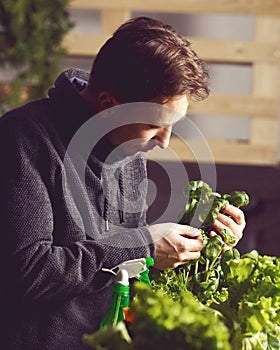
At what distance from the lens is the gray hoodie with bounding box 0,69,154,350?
5.13ft

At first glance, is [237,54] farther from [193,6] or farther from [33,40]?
[33,40]

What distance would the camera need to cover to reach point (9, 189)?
1.57 meters

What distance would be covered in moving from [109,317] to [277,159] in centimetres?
378

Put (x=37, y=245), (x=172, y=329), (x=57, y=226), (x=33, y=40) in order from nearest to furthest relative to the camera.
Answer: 1. (x=172, y=329)
2. (x=37, y=245)
3. (x=57, y=226)
4. (x=33, y=40)

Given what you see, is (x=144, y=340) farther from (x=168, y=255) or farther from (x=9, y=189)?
(x=9, y=189)

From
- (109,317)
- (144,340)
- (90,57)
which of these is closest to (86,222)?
(109,317)

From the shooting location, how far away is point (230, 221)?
5.37 ft

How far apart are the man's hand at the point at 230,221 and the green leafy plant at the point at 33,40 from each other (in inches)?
119

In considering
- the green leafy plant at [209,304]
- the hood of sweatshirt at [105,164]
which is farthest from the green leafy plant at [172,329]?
the hood of sweatshirt at [105,164]

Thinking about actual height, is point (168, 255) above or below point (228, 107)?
above

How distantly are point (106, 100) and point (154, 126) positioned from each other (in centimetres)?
11

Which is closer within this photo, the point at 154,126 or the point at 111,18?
the point at 154,126

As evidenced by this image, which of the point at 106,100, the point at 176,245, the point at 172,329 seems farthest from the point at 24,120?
the point at 172,329

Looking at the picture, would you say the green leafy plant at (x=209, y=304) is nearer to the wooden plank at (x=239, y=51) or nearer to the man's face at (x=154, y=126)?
the man's face at (x=154, y=126)
